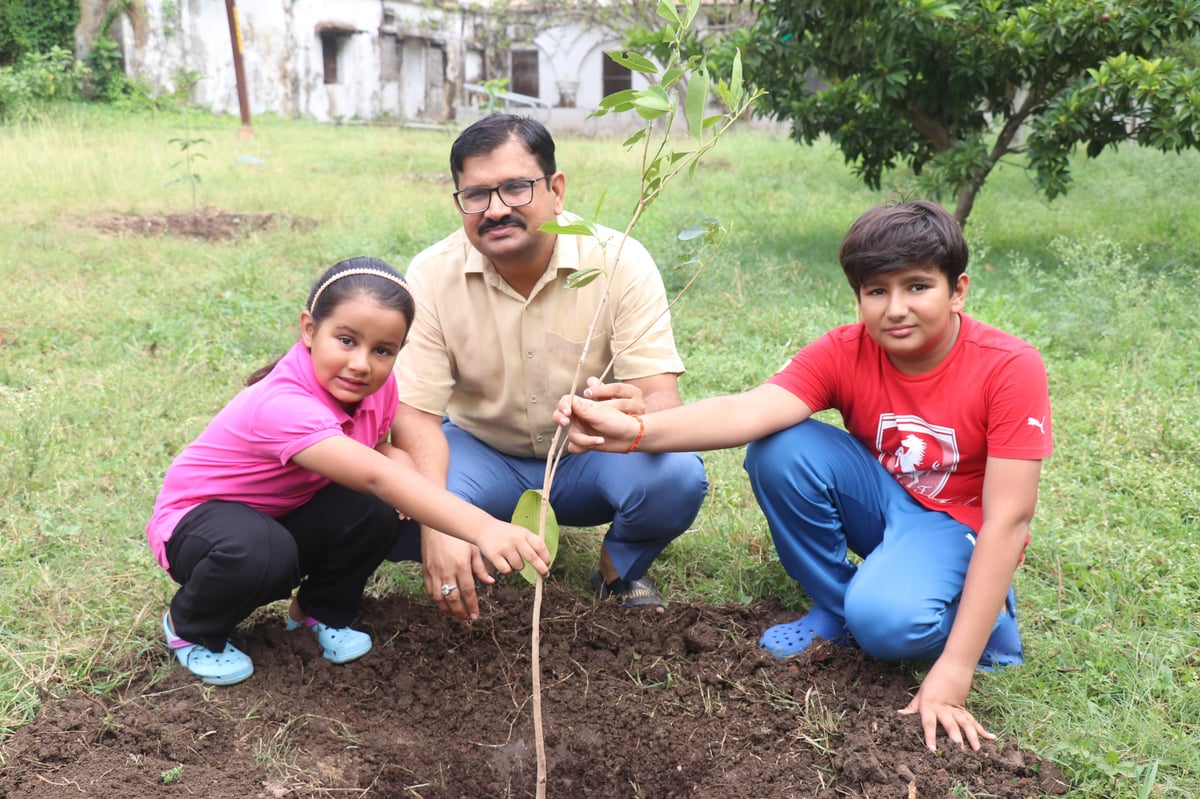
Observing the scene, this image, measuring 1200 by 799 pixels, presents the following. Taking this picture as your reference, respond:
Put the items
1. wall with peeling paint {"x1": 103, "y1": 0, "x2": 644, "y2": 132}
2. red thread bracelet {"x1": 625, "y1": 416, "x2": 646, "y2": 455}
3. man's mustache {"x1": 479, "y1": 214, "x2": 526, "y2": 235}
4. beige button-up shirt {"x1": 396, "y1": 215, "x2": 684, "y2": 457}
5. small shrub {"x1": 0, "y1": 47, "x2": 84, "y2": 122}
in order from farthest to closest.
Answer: wall with peeling paint {"x1": 103, "y1": 0, "x2": 644, "y2": 132}, small shrub {"x1": 0, "y1": 47, "x2": 84, "y2": 122}, beige button-up shirt {"x1": 396, "y1": 215, "x2": 684, "y2": 457}, man's mustache {"x1": 479, "y1": 214, "x2": 526, "y2": 235}, red thread bracelet {"x1": 625, "y1": 416, "x2": 646, "y2": 455}

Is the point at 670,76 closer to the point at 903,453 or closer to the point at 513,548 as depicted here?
the point at 513,548

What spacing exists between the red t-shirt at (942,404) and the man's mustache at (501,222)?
0.76m

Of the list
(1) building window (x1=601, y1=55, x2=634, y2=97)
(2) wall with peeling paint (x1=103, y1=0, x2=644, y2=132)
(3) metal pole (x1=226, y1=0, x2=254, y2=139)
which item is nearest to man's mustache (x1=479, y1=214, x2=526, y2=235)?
(3) metal pole (x1=226, y1=0, x2=254, y2=139)

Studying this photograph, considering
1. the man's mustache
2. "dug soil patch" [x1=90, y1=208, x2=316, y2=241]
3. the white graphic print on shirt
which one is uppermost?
the man's mustache

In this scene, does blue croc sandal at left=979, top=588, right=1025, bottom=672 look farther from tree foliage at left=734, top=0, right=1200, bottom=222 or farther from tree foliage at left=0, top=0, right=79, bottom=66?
tree foliage at left=0, top=0, right=79, bottom=66

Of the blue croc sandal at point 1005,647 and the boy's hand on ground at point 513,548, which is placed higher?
the boy's hand on ground at point 513,548

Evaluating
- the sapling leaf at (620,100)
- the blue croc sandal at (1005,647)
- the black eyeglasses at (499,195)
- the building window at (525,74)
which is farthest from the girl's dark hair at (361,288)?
the building window at (525,74)

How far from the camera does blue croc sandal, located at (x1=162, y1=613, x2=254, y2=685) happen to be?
2377mm

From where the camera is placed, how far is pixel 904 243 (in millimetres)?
2225

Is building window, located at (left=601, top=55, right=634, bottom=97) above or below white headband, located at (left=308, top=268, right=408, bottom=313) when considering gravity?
below

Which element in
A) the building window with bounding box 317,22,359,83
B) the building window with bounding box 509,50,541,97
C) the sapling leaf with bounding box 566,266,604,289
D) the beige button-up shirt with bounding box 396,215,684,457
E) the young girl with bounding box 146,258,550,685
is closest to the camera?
the sapling leaf with bounding box 566,266,604,289

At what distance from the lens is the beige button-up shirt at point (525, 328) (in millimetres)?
2764

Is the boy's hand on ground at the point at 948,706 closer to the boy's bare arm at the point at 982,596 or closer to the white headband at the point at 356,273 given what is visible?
the boy's bare arm at the point at 982,596

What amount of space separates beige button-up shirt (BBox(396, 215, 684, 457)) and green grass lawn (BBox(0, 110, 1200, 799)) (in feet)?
1.42
